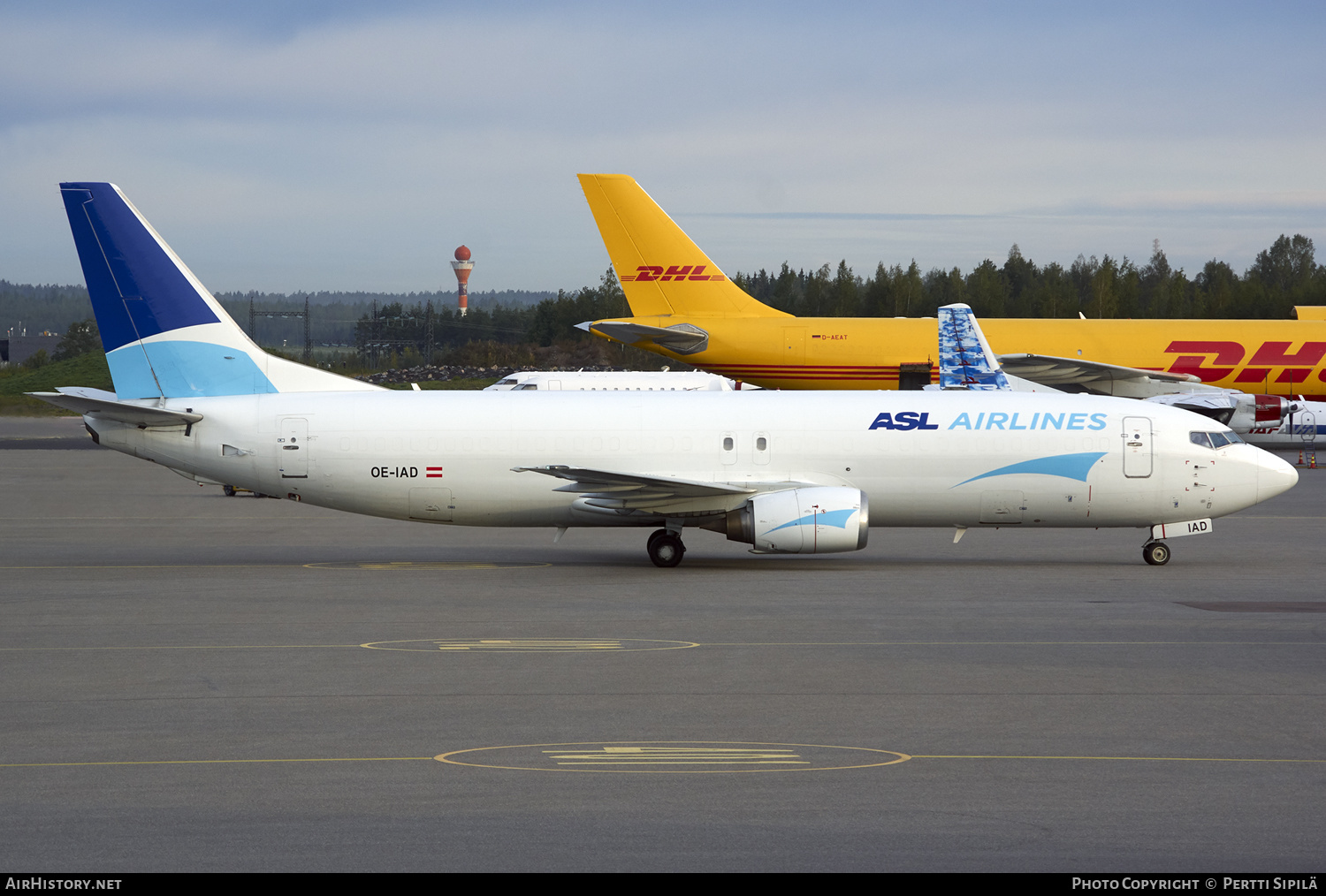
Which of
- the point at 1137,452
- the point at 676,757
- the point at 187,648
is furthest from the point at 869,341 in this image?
the point at 676,757

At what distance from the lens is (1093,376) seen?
202 feet

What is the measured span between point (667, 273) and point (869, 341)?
11053 mm

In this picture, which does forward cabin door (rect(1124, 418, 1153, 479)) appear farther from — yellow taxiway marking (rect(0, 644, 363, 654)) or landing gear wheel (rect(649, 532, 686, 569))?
yellow taxiway marking (rect(0, 644, 363, 654))

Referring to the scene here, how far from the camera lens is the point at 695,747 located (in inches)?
486

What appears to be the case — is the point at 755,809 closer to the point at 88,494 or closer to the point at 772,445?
the point at 772,445

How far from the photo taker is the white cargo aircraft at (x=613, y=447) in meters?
26.2

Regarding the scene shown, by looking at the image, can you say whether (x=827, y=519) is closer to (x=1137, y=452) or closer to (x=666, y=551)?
(x=666, y=551)

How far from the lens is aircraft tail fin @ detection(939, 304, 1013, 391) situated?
51.0m

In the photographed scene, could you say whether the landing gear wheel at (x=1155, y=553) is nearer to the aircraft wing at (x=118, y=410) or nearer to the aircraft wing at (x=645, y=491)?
the aircraft wing at (x=645, y=491)

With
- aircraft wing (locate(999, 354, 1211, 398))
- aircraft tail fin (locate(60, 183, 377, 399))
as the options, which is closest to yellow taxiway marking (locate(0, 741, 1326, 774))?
aircraft tail fin (locate(60, 183, 377, 399))

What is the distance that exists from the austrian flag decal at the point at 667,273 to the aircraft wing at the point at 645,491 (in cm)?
3015

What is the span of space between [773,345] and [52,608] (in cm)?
A: 4208

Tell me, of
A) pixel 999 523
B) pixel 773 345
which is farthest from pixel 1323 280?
pixel 999 523

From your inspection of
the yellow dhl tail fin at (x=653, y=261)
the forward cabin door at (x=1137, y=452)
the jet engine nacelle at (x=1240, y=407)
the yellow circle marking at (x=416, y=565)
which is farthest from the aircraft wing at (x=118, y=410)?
the jet engine nacelle at (x=1240, y=407)
